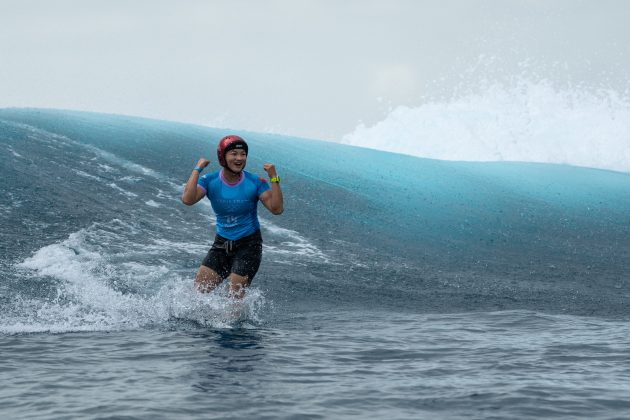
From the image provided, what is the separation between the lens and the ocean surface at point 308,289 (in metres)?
5.48

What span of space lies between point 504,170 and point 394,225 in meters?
9.20

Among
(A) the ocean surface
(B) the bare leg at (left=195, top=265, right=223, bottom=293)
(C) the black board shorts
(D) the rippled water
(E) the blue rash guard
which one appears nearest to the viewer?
(D) the rippled water

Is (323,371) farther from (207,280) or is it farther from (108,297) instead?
(108,297)

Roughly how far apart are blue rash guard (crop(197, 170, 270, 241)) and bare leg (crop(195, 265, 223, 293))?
0.36m

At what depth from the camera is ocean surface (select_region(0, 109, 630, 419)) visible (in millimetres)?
5477

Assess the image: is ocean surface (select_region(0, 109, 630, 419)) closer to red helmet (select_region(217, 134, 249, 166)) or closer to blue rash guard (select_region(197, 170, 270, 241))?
blue rash guard (select_region(197, 170, 270, 241))

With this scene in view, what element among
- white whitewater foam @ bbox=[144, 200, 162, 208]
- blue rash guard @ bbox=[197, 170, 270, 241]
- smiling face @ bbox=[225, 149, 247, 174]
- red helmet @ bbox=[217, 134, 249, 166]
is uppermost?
red helmet @ bbox=[217, 134, 249, 166]

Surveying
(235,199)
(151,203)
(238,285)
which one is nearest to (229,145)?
(235,199)

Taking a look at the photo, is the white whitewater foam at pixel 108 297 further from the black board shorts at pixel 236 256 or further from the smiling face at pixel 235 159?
the smiling face at pixel 235 159

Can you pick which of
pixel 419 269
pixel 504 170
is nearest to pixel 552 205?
pixel 504 170

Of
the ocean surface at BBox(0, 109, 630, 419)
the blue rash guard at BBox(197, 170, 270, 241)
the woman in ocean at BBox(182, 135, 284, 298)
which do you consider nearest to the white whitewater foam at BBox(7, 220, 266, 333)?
the ocean surface at BBox(0, 109, 630, 419)

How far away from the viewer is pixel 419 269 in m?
13.0

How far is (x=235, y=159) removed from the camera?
759 centimetres

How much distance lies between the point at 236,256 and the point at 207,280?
37 centimetres
